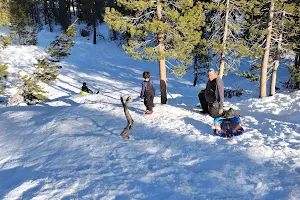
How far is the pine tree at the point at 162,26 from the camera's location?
11.2 meters

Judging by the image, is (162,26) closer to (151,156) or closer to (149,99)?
(149,99)

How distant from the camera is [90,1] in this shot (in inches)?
1561

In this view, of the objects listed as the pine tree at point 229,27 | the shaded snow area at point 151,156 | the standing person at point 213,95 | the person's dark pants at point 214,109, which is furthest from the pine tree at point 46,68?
the person's dark pants at point 214,109

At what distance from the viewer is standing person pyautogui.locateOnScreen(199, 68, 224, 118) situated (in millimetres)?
8320

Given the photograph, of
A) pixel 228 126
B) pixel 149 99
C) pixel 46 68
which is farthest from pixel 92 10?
pixel 228 126

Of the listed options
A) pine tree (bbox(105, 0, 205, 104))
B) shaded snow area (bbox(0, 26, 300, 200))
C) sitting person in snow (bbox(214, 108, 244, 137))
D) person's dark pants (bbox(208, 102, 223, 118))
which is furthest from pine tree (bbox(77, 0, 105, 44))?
sitting person in snow (bbox(214, 108, 244, 137))

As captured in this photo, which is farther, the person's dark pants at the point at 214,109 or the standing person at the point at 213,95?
the person's dark pants at the point at 214,109

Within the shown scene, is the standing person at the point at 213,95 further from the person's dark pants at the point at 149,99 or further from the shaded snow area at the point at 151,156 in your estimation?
the person's dark pants at the point at 149,99

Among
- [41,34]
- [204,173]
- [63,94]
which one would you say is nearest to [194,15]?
[204,173]

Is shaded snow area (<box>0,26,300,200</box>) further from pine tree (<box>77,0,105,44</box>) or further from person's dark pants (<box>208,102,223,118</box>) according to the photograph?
pine tree (<box>77,0,105,44</box>)

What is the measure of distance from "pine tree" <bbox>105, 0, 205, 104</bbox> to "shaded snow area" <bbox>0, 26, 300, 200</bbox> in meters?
2.46

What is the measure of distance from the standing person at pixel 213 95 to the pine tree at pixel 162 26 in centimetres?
295

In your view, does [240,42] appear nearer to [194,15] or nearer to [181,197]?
[194,15]

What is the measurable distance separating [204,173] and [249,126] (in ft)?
12.8
